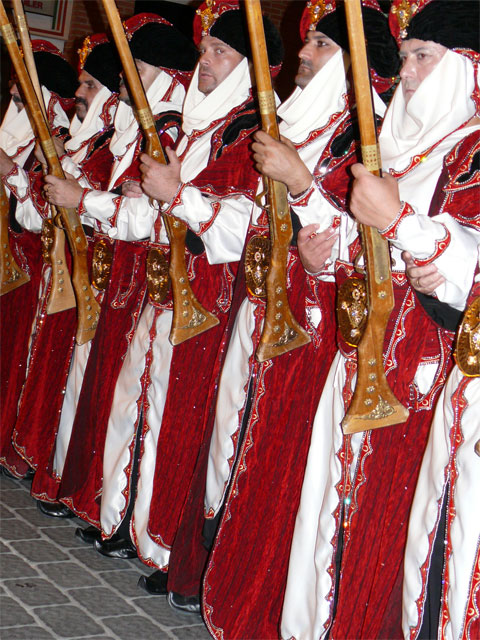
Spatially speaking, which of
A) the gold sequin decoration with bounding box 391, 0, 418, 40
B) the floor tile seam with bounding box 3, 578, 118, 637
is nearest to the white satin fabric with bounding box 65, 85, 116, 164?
the floor tile seam with bounding box 3, 578, 118, 637

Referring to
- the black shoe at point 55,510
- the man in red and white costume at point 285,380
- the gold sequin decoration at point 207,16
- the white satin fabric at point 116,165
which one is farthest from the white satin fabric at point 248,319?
the black shoe at point 55,510

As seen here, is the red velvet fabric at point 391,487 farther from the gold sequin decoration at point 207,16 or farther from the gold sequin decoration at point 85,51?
the gold sequin decoration at point 85,51

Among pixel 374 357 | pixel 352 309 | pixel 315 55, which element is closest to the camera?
pixel 374 357

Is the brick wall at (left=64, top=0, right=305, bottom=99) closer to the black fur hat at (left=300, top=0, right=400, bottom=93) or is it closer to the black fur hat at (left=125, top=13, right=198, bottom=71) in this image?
the black fur hat at (left=125, top=13, right=198, bottom=71)

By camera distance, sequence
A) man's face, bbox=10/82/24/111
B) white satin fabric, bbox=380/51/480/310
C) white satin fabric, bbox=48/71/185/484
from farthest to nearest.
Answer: man's face, bbox=10/82/24/111 → white satin fabric, bbox=48/71/185/484 → white satin fabric, bbox=380/51/480/310

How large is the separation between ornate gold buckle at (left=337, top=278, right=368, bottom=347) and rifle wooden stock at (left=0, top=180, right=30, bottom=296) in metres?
3.04

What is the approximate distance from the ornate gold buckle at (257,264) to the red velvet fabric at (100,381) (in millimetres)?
1041

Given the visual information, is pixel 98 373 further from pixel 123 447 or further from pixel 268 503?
pixel 268 503

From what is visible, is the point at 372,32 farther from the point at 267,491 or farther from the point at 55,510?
the point at 55,510

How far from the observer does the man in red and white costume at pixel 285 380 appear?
3.00 m

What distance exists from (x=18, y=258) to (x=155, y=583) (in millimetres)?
2420

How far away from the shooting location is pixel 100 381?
425cm

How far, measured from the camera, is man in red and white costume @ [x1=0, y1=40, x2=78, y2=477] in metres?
5.02

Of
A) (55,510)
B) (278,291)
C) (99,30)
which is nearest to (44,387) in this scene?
(55,510)
